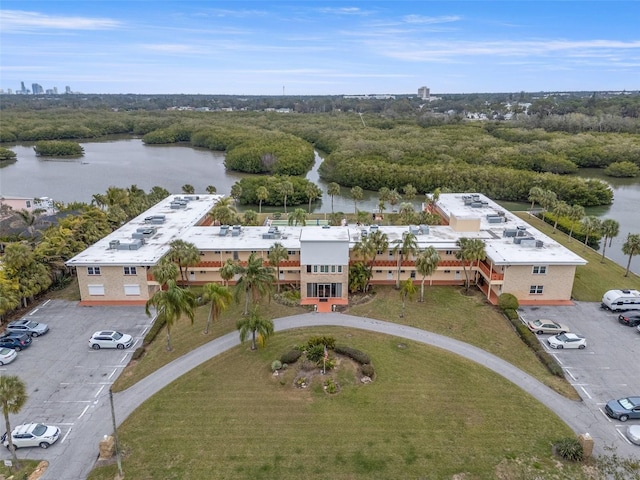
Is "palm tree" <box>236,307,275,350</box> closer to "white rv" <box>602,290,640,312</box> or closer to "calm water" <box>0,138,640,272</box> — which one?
"white rv" <box>602,290,640,312</box>

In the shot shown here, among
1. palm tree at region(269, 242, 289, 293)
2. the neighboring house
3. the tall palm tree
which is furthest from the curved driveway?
the tall palm tree

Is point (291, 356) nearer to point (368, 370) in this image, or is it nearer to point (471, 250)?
point (368, 370)

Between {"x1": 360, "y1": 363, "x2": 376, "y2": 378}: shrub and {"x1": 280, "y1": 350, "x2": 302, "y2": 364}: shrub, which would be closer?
{"x1": 360, "y1": 363, "x2": 376, "y2": 378}: shrub

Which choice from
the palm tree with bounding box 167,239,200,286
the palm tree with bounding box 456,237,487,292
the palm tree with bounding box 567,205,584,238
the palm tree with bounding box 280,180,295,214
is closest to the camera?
the palm tree with bounding box 167,239,200,286

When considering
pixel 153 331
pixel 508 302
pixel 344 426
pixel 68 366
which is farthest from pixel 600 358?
pixel 68 366

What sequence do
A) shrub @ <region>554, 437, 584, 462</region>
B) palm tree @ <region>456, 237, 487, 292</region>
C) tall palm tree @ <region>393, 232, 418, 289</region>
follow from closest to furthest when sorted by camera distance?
shrub @ <region>554, 437, 584, 462</region> < palm tree @ <region>456, 237, 487, 292</region> < tall palm tree @ <region>393, 232, 418, 289</region>

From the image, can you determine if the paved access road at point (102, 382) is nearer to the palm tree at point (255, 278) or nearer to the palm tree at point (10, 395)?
the palm tree at point (255, 278)

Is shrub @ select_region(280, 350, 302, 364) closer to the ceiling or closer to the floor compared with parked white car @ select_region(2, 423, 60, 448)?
closer to the ceiling
